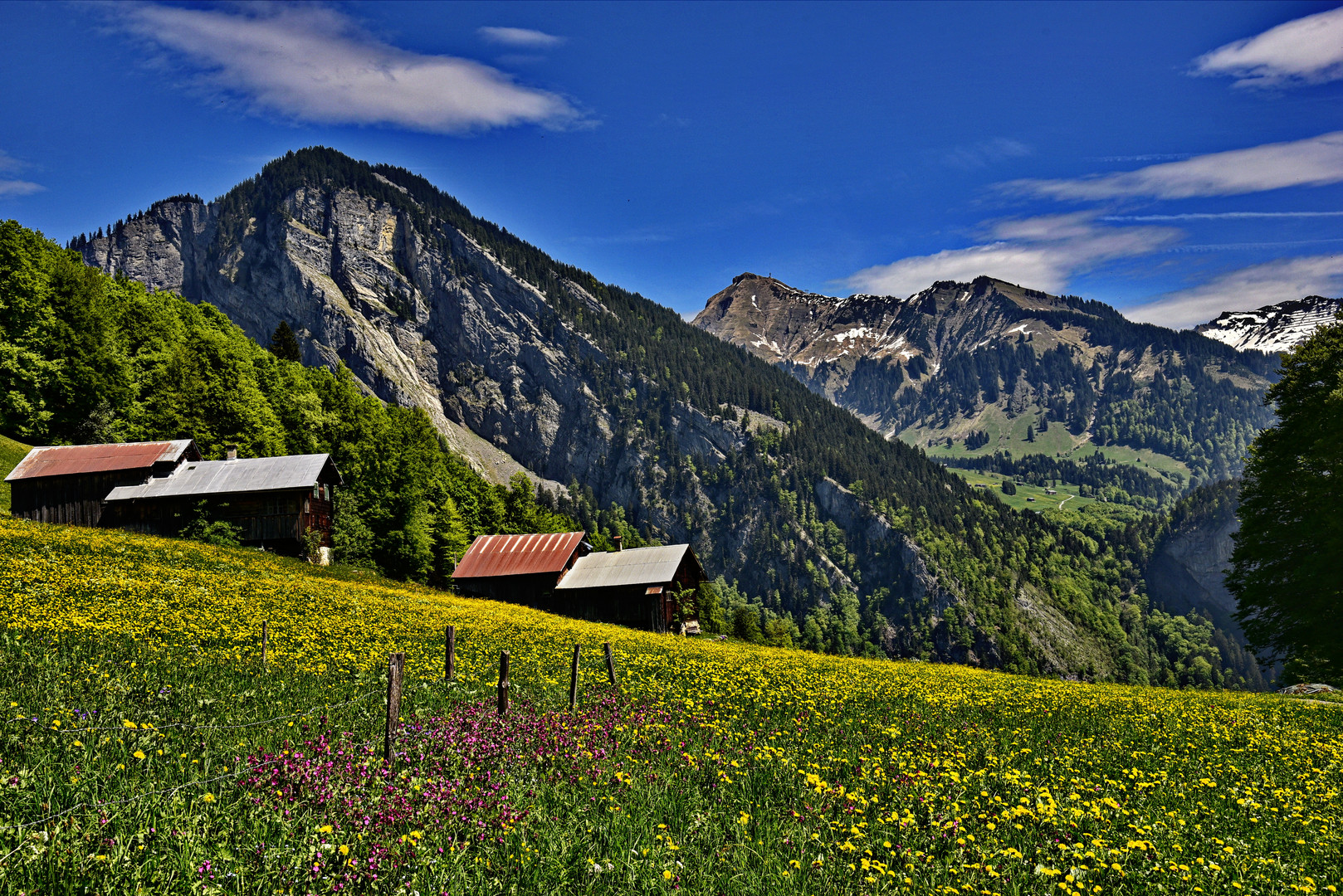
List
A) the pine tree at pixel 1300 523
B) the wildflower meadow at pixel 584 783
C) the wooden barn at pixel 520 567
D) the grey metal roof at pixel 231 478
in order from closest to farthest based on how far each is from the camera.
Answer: the wildflower meadow at pixel 584 783 → the pine tree at pixel 1300 523 → the grey metal roof at pixel 231 478 → the wooden barn at pixel 520 567

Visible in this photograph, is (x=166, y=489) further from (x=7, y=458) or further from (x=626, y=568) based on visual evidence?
(x=626, y=568)

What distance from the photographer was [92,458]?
45.1 meters

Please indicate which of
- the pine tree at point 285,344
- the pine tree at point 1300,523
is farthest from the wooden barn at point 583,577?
the pine tree at point 285,344

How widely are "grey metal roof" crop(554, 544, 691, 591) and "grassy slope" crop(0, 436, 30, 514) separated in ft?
112

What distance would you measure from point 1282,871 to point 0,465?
59448mm

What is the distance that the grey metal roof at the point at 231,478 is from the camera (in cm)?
→ 4569

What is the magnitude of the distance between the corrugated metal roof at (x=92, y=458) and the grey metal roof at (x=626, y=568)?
2761 centimetres

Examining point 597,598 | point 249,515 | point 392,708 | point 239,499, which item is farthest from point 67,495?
point 392,708

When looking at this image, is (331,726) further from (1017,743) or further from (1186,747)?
(1186,747)

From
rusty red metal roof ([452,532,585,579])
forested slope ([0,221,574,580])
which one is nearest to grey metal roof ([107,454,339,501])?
forested slope ([0,221,574,580])

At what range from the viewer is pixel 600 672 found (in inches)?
716

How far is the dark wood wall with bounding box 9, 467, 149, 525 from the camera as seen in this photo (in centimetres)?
4341

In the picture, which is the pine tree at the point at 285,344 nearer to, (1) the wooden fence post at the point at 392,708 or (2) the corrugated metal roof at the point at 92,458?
(2) the corrugated metal roof at the point at 92,458

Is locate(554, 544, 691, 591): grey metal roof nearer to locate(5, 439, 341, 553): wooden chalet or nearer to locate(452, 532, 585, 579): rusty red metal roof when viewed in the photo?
locate(452, 532, 585, 579): rusty red metal roof
